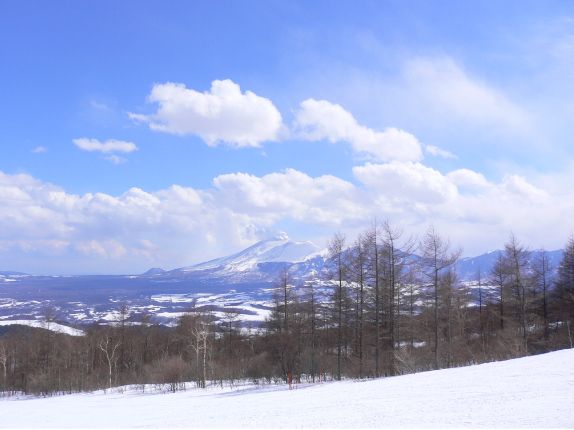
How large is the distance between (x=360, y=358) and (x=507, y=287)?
16.1 meters

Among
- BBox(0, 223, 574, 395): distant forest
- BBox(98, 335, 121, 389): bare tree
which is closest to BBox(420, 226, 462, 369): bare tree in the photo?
BBox(0, 223, 574, 395): distant forest

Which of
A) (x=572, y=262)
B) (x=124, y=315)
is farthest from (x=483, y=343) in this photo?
(x=124, y=315)

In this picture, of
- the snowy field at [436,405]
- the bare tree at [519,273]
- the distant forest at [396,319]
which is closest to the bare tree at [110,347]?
the distant forest at [396,319]

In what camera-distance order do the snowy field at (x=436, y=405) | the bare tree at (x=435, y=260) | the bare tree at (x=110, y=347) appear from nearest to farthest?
the snowy field at (x=436, y=405), the bare tree at (x=435, y=260), the bare tree at (x=110, y=347)

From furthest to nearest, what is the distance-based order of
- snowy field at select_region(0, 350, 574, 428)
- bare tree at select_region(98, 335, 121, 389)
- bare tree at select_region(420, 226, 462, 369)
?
1. bare tree at select_region(98, 335, 121, 389)
2. bare tree at select_region(420, 226, 462, 369)
3. snowy field at select_region(0, 350, 574, 428)

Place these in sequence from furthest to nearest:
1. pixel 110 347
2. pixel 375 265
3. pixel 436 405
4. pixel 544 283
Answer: pixel 110 347, pixel 544 283, pixel 375 265, pixel 436 405

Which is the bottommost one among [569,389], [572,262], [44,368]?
[44,368]

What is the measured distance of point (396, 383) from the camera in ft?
80.9

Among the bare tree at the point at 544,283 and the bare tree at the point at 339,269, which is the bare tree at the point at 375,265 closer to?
the bare tree at the point at 339,269

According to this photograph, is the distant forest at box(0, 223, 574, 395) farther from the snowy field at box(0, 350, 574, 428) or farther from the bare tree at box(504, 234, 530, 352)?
the snowy field at box(0, 350, 574, 428)

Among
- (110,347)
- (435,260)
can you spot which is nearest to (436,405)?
(435,260)

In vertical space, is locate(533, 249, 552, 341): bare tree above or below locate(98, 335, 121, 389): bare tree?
above

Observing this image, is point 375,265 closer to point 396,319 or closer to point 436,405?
point 396,319

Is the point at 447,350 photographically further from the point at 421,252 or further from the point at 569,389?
the point at 569,389
